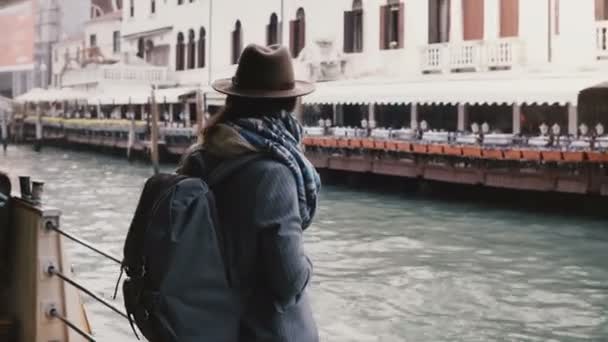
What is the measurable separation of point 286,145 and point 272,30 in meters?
29.5

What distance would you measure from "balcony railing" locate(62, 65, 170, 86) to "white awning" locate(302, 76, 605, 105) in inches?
542

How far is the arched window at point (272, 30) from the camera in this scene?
31.0m

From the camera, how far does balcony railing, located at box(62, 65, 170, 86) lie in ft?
122

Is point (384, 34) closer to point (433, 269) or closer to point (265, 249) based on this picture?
point (433, 269)

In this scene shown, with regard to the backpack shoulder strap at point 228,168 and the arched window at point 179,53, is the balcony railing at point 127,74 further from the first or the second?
the backpack shoulder strap at point 228,168

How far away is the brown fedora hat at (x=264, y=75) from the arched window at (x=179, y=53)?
35.0 metres

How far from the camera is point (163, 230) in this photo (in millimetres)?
2021

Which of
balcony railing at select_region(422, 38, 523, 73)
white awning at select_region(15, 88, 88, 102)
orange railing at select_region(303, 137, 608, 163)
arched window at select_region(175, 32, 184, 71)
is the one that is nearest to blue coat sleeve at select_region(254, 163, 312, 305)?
orange railing at select_region(303, 137, 608, 163)

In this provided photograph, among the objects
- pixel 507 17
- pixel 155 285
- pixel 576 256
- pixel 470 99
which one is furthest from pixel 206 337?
pixel 507 17

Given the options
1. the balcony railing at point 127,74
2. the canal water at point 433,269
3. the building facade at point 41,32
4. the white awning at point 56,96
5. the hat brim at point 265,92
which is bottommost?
the canal water at point 433,269

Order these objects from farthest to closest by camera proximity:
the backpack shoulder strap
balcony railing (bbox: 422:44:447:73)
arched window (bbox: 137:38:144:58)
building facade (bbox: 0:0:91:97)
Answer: building facade (bbox: 0:0:91:97)
arched window (bbox: 137:38:144:58)
balcony railing (bbox: 422:44:447:73)
the backpack shoulder strap

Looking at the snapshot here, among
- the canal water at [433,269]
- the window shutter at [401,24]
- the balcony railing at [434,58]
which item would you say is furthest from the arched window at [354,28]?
the canal water at [433,269]

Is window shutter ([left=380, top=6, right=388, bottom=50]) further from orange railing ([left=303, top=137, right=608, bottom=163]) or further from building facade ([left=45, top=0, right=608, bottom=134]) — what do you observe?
orange railing ([left=303, top=137, right=608, bottom=163])

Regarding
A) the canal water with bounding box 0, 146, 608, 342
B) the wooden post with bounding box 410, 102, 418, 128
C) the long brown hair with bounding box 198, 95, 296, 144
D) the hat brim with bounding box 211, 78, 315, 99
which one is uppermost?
the wooden post with bounding box 410, 102, 418, 128
